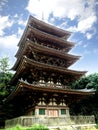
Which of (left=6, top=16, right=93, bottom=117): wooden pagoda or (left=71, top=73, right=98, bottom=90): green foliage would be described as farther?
(left=71, top=73, right=98, bottom=90): green foliage

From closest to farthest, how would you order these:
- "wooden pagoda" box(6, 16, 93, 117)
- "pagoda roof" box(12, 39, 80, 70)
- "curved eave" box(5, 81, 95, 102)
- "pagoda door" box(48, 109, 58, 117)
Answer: "curved eave" box(5, 81, 95, 102) → "wooden pagoda" box(6, 16, 93, 117) → "pagoda door" box(48, 109, 58, 117) → "pagoda roof" box(12, 39, 80, 70)

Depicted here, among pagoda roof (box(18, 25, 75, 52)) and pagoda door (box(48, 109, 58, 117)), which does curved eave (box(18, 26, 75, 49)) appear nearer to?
pagoda roof (box(18, 25, 75, 52))

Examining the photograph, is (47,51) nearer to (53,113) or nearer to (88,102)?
(53,113)

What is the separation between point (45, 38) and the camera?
2450cm

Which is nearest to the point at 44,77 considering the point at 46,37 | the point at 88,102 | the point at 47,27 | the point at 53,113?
the point at 53,113

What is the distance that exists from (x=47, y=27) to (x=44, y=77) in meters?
8.11

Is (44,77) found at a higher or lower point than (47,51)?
lower

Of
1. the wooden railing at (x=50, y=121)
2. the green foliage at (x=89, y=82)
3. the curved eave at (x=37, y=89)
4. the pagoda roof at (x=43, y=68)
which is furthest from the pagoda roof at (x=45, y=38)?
the wooden railing at (x=50, y=121)

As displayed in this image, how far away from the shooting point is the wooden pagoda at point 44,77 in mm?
19500

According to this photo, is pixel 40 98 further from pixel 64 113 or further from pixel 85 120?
pixel 85 120

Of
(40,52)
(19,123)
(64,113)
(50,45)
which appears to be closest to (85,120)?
(64,113)

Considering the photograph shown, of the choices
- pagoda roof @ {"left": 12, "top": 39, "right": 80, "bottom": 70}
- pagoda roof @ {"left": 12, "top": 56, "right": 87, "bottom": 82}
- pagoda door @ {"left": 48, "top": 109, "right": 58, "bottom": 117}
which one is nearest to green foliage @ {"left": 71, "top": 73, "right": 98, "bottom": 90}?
pagoda roof @ {"left": 12, "top": 39, "right": 80, "bottom": 70}

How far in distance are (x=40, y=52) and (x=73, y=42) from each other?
6.03m

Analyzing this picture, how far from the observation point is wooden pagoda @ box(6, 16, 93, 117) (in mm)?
19500
